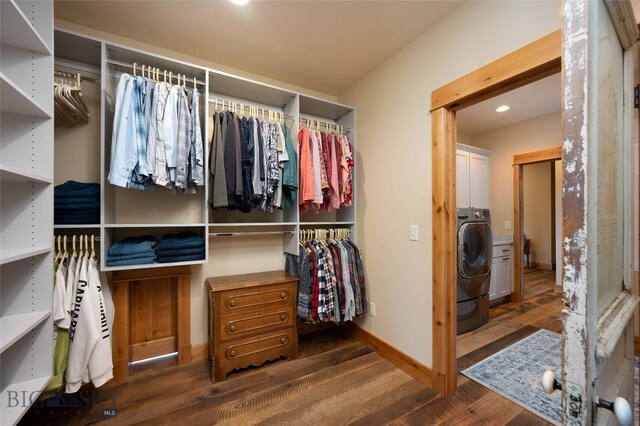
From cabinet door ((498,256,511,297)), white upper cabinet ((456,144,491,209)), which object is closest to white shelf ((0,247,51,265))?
white upper cabinet ((456,144,491,209))

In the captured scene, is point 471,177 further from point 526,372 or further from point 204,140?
point 204,140

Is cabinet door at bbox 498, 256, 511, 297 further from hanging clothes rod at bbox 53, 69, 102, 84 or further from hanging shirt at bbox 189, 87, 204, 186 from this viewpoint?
hanging clothes rod at bbox 53, 69, 102, 84

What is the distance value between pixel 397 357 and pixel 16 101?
274cm

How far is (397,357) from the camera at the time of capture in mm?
2113

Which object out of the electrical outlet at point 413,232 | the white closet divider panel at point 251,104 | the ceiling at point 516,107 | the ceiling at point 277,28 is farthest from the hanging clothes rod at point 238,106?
the ceiling at point 516,107

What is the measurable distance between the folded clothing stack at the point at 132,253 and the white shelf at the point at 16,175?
0.60 meters

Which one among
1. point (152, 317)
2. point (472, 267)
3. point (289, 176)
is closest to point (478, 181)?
point (472, 267)

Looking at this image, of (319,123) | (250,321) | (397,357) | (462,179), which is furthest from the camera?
(462,179)

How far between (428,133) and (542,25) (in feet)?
2.52

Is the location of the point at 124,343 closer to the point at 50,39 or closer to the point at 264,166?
the point at 264,166

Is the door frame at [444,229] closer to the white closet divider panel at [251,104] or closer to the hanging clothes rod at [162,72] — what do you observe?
the white closet divider panel at [251,104]

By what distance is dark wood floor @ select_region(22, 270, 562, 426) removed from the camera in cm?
156

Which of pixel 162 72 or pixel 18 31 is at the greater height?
pixel 162 72

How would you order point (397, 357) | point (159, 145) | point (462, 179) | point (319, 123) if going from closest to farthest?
1. point (159, 145)
2. point (397, 357)
3. point (319, 123)
4. point (462, 179)
